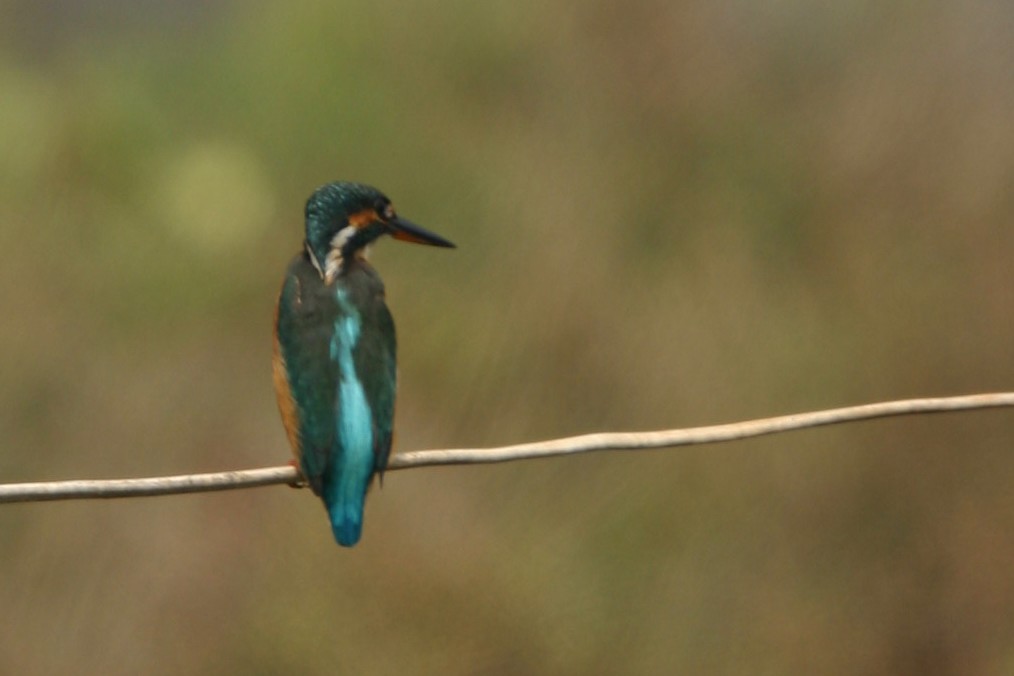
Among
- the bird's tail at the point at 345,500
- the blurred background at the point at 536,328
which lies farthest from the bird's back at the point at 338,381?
the blurred background at the point at 536,328

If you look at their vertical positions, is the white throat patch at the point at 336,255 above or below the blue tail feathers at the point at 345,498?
above

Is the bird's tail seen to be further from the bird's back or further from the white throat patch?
the white throat patch

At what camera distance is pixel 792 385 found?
8.27 ft

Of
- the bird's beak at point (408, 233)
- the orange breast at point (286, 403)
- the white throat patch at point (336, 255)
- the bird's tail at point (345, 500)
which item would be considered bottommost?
the bird's tail at point (345, 500)

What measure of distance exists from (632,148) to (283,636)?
48.0 inches

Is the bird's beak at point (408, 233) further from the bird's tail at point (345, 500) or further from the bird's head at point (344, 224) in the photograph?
the bird's tail at point (345, 500)

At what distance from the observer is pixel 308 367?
1.42 m

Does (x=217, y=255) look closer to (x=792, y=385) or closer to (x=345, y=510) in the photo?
(x=792, y=385)

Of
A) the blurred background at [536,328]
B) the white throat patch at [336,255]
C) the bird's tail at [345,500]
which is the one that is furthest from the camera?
the blurred background at [536,328]

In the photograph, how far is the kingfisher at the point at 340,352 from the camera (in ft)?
4.46

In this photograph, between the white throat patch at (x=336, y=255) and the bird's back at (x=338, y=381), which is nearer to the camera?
the bird's back at (x=338, y=381)

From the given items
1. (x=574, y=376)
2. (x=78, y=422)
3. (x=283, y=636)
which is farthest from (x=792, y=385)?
(x=78, y=422)

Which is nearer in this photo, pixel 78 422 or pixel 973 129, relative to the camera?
pixel 78 422

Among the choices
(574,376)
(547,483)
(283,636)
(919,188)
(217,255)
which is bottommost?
(283,636)
